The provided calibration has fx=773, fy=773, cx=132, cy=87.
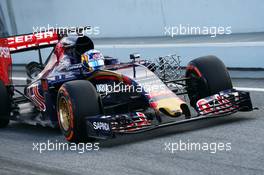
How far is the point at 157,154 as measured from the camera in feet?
26.2

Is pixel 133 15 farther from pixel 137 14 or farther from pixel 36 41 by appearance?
pixel 36 41

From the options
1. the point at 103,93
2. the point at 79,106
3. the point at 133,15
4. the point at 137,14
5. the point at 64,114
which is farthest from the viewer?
the point at 133,15

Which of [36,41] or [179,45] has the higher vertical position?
[36,41]

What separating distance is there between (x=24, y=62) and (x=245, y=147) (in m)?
11.7

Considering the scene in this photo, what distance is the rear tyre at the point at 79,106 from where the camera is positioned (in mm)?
8727

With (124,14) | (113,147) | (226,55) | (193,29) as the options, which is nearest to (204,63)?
(113,147)

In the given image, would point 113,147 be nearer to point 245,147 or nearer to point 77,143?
point 77,143

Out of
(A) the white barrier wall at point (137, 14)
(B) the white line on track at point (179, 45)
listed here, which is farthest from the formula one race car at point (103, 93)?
(A) the white barrier wall at point (137, 14)

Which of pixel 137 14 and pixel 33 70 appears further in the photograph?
pixel 137 14

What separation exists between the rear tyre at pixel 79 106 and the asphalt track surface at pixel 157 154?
24cm

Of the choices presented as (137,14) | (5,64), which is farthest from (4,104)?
(137,14)

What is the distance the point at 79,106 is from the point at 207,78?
1.83m

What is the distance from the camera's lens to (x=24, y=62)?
18.9 metres

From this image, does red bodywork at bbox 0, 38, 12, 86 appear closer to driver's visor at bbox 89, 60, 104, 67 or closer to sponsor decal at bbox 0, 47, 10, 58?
sponsor decal at bbox 0, 47, 10, 58
